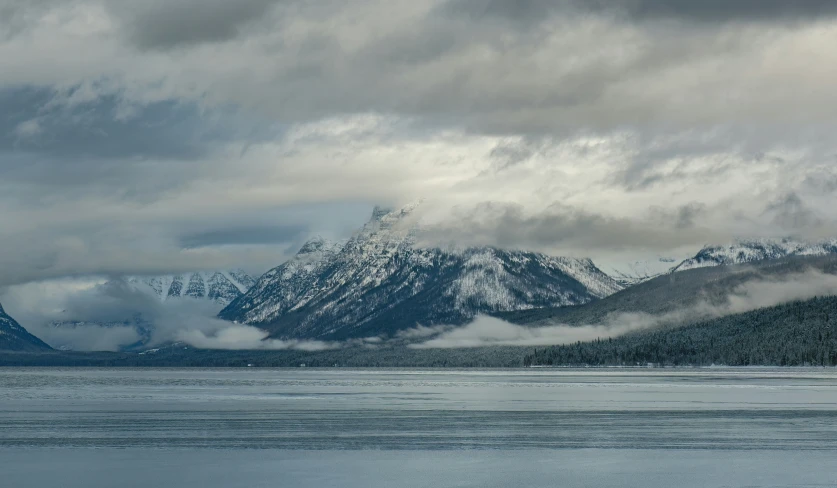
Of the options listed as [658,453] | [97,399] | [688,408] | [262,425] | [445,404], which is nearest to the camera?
[658,453]

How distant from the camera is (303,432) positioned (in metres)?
97.2

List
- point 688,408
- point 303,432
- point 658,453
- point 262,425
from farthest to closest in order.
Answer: point 688,408
point 262,425
point 303,432
point 658,453

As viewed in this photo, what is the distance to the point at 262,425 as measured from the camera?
347 feet

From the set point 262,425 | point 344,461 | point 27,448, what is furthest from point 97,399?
point 344,461

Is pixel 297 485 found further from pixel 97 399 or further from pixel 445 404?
pixel 97 399

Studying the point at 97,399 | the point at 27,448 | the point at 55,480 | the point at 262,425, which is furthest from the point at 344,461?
the point at 97,399

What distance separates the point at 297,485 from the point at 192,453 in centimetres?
1920

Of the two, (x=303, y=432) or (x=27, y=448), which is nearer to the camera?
(x=27, y=448)

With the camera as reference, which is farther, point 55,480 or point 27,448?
point 27,448

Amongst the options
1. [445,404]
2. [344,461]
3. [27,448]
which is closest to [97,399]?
[445,404]

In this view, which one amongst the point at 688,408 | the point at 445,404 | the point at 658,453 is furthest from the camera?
the point at 445,404

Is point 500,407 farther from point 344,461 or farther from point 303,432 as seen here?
point 344,461

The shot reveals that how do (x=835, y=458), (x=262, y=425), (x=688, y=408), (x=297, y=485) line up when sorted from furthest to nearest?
(x=688, y=408) < (x=262, y=425) < (x=835, y=458) < (x=297, y=485)

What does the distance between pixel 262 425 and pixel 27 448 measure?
27195 mm
